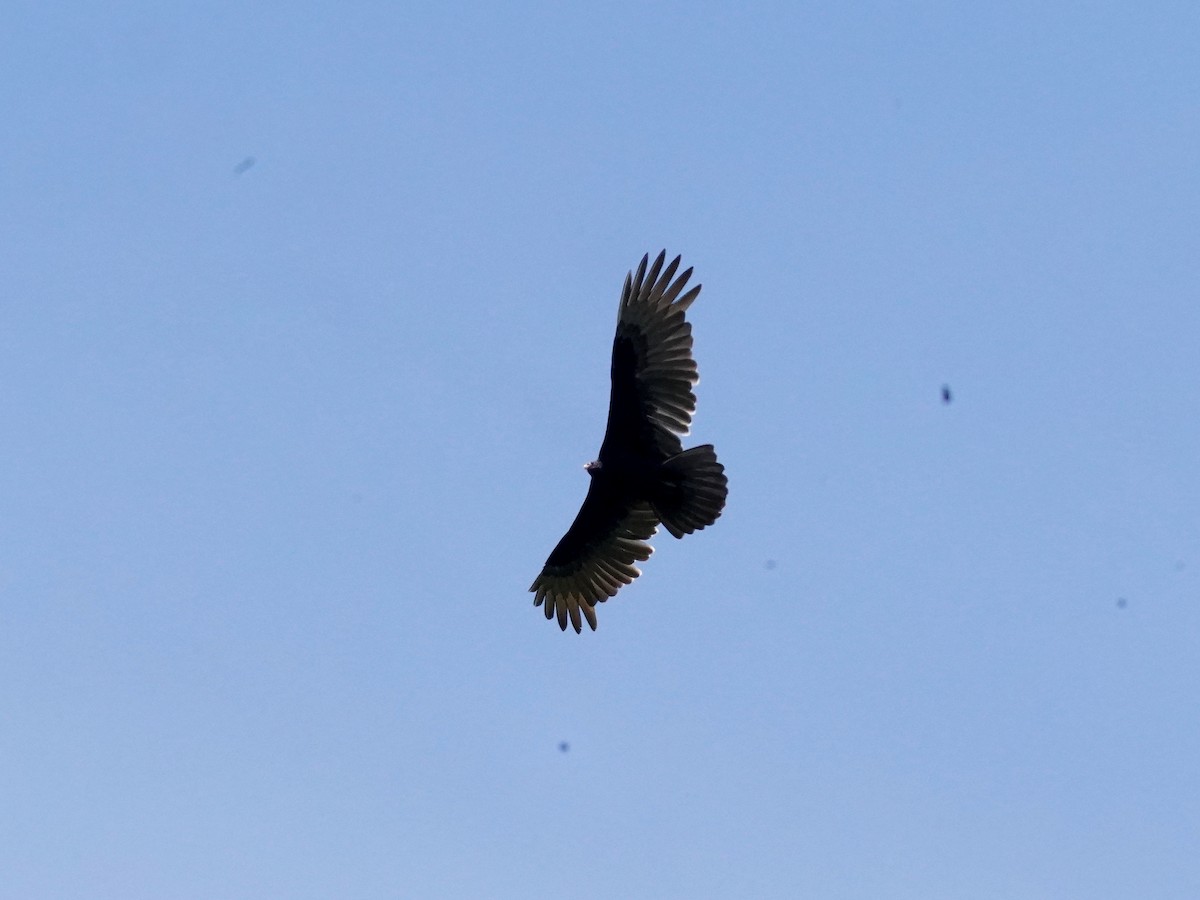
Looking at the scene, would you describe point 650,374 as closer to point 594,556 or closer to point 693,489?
point 693,489

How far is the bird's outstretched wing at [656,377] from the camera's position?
59.8 ft

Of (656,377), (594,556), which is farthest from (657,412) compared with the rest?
(594,556)

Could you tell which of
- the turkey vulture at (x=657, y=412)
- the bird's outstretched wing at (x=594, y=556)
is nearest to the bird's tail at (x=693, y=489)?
the turkey vulture at (x=657, y=412)

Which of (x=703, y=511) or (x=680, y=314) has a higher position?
(x=680, y=314)

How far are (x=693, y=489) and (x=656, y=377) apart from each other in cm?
125

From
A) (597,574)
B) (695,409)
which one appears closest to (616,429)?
(695,409)

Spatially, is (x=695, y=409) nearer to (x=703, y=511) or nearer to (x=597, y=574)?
(x=703, y=511)

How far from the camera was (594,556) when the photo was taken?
19.8 metres

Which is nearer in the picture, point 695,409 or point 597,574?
point 695,409

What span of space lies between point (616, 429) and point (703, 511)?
1281 millimetres

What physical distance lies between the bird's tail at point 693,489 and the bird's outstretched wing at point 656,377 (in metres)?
0.42

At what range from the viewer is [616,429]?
1833cm

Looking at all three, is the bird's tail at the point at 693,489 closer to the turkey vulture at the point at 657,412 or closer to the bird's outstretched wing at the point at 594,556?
the turkey vulture at the point at 657,412

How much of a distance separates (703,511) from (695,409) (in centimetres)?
109
